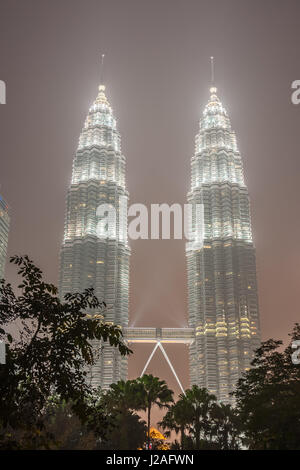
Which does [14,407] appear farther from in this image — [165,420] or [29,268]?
[165,420]

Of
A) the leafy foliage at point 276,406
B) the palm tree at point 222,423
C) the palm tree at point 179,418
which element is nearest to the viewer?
the leafy foliage at point 276,406

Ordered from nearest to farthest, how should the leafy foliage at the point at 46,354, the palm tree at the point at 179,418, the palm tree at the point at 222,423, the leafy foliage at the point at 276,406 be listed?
the leafy foliage at the point at 46,354 → the leafy foliage at the point at 276,406 → the palm tree at the point at 179,418 → the palm tree at the point at 222,423

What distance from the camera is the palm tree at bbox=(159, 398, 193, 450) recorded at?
7038 cm

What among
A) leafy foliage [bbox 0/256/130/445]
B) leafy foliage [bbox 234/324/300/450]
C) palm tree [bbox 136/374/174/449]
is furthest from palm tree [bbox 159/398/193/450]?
leafy foliage [bbox 0/256/130/445]

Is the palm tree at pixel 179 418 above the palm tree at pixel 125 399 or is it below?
below

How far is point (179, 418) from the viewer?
233 ft

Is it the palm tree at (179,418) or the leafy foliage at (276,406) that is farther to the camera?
the palm tree at (179,418)

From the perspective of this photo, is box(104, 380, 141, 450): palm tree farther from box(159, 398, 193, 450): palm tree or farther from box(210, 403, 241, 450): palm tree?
box(210, 403, 241, 450): palm tree

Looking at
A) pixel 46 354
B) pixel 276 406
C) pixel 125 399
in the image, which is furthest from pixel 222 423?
pixel 46 354

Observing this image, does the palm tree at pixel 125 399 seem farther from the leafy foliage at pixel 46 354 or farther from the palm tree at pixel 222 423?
the leafy foliage at pixel 46 354

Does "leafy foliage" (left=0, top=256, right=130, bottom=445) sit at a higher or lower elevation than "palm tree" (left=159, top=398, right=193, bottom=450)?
higher

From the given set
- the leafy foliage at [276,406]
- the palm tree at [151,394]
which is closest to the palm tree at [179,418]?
the palm tree at [151,394]

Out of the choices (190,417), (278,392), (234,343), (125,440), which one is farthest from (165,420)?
(234,343)

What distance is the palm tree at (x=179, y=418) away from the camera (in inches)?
A: 2771
